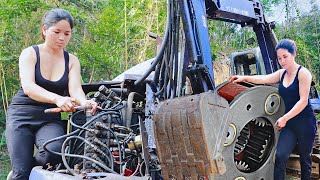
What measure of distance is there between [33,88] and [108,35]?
30.4 ft

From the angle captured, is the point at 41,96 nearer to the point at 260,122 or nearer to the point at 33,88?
the point at 33,88

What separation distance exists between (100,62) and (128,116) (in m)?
8.14

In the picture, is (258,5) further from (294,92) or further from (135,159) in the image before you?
(135,159)

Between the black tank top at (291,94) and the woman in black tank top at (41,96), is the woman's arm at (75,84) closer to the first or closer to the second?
the woman in black tank top at (41,96)

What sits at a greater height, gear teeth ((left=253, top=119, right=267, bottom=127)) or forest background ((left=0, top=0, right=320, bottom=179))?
forest background ((left=0, top=0, right=320, bottom=179))

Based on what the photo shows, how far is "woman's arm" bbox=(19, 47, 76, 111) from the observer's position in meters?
2.43

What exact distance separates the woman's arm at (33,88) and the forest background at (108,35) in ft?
17.5

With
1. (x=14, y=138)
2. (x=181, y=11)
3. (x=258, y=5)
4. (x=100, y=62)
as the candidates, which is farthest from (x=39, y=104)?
(x=100, y=62)

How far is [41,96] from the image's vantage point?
2.61m

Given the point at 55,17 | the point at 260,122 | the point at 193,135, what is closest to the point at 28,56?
the point at 55,17

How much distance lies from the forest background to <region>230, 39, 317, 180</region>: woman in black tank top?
4788 millimetres

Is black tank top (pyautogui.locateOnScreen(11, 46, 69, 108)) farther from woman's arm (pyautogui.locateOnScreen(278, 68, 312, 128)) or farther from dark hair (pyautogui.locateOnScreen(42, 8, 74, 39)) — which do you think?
woman's arm (pyautogui.locateOnScreen(278, 68, 312, 128))

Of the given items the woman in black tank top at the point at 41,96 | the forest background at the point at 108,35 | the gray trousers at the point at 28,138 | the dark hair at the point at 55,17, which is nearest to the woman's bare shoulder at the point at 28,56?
the woman in black tank top at the point at 41,96

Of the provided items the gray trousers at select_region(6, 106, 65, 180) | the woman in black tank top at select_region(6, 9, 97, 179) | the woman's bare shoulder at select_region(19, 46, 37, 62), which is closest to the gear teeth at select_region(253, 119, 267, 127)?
the woman in black tank top at select_region(6, 9, 97, 179)
